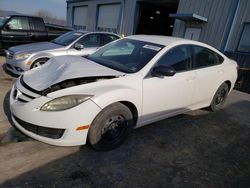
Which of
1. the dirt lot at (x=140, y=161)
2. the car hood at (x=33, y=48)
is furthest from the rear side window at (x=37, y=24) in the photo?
the dirt lot at (x=140, y=161)

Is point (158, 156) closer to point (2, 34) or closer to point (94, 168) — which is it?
point (94, 168)

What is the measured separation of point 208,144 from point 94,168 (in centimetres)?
204

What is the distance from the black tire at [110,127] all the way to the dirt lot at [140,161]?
0.44ft

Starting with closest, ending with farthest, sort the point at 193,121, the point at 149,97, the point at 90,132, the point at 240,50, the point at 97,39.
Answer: the point at 90,132 → the point at 149,97 → the point at 193,121 → the point at 97,39 → the point at 240,50

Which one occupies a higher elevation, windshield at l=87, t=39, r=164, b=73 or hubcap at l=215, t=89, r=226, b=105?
→ windshield at l=87, t=39, r=164, b=73

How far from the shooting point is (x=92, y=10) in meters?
18.8

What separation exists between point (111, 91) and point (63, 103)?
24.2 inches

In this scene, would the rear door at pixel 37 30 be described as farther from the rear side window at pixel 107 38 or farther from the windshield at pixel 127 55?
the windshield at pixel 127 55

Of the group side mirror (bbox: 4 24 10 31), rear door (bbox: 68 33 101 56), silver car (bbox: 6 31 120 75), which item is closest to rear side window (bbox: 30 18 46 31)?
side mirror (bbox: 4 24 10 31)

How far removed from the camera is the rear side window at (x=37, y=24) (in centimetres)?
920

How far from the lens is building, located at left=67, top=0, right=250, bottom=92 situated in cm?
957

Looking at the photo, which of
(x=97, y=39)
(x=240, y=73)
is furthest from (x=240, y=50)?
(x=97, y=39)

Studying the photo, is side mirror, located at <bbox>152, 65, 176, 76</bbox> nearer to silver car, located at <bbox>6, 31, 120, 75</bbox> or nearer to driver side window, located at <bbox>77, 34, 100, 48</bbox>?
silver car, located at <bbox>6, 31, 120, 75</bbox>

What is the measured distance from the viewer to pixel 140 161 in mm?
3025
